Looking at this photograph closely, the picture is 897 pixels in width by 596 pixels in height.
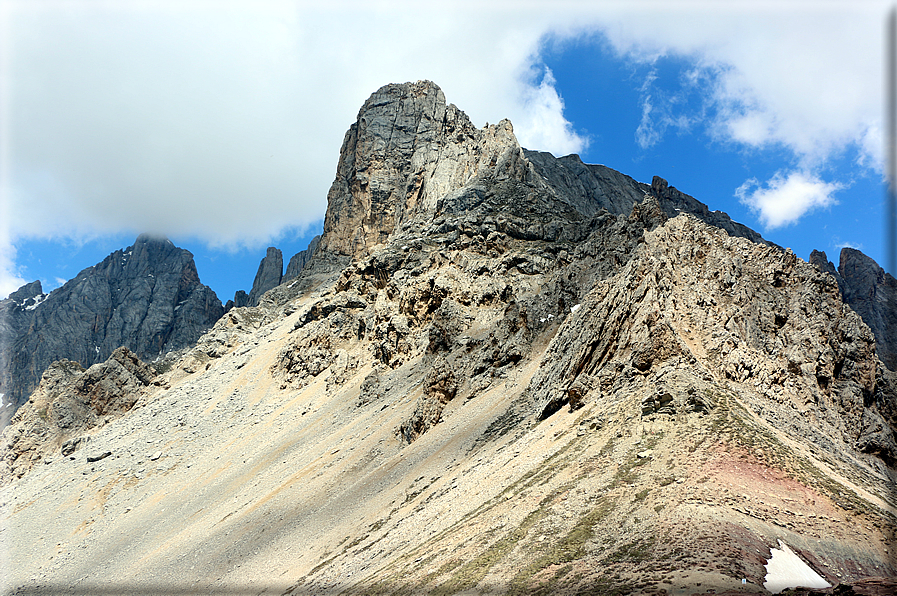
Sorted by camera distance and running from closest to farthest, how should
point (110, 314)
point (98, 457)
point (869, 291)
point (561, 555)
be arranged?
1. point (561, 555)
2. point (98, 457)
3. point (869, 291)
4. point (110, 314)

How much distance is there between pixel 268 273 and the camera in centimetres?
17425

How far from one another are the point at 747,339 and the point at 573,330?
10206 millimetres

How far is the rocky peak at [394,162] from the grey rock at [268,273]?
64595mm

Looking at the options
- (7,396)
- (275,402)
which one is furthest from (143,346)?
(275,402)

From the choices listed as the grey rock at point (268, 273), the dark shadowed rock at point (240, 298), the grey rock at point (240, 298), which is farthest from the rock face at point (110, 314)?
the grey rock at point (268, 273)

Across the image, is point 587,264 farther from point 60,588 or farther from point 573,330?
point 60,588

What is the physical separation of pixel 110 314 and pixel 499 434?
535 feet

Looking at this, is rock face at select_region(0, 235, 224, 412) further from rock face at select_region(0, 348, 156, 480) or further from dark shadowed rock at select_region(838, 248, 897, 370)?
dark shadowed rock at select_region(838, 248, 897, 370)

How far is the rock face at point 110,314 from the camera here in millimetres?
153500

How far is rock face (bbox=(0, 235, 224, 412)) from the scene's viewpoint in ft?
504

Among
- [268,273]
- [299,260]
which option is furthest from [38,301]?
[299,260]

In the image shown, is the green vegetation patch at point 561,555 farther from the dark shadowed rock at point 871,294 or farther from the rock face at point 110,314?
the rock face at point 110,314

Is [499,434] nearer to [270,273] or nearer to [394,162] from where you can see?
[394,162]

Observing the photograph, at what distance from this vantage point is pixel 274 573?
30.6 m
